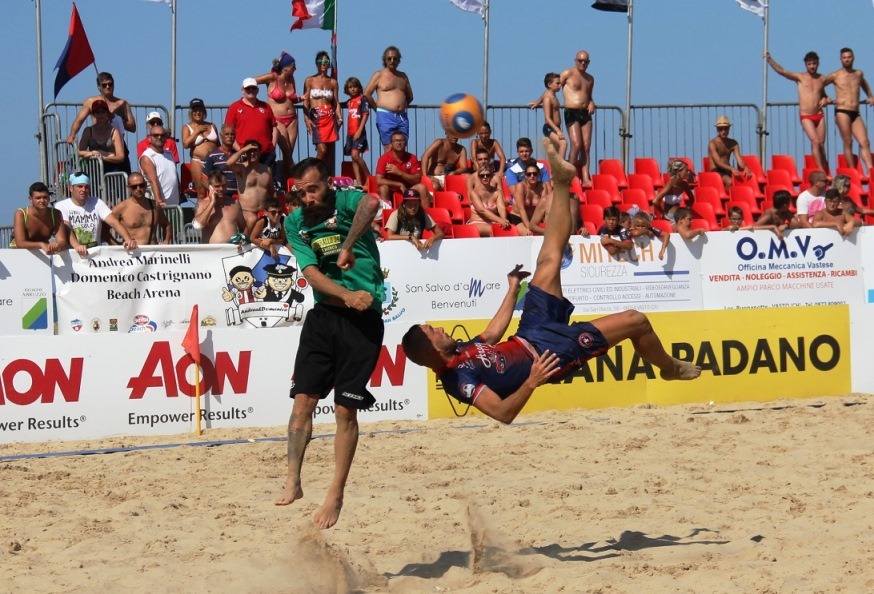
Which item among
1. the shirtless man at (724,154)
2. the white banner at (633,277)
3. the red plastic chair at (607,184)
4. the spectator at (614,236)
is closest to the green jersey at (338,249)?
the white banner at (633,277)

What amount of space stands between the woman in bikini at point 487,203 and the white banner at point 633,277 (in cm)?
99

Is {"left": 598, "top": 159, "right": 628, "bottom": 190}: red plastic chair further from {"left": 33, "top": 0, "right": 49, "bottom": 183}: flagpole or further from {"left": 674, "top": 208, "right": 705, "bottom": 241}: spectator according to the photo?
{"left": 33, "top": 0, "right": 49, "bottom": 183}: flagpole

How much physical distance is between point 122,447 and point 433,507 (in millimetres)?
3466

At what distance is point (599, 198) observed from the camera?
1428 cm

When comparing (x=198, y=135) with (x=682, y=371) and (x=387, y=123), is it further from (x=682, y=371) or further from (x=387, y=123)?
(x=682, y=371)

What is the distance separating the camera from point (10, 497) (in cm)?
771

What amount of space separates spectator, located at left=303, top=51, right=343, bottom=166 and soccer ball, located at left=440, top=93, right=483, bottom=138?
473cm

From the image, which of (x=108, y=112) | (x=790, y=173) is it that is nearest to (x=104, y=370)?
(x=108, y=112)

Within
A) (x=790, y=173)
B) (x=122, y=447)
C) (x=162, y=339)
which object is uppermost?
(x=790, y=173)

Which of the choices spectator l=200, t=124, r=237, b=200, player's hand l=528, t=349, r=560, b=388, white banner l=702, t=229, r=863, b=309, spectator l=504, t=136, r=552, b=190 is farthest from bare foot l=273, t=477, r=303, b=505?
spectator l=504, t=136, r=552, b=190

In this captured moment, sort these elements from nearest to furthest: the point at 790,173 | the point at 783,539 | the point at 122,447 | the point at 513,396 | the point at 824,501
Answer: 1. the point at 513,396
2. the point at 783,539
3. the point at 824,501
4. the point at 122,447
5. the point at 790,173

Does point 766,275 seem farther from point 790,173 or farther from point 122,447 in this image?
point 122,447

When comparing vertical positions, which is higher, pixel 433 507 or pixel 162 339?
pixel 162 339

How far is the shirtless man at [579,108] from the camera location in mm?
14492
